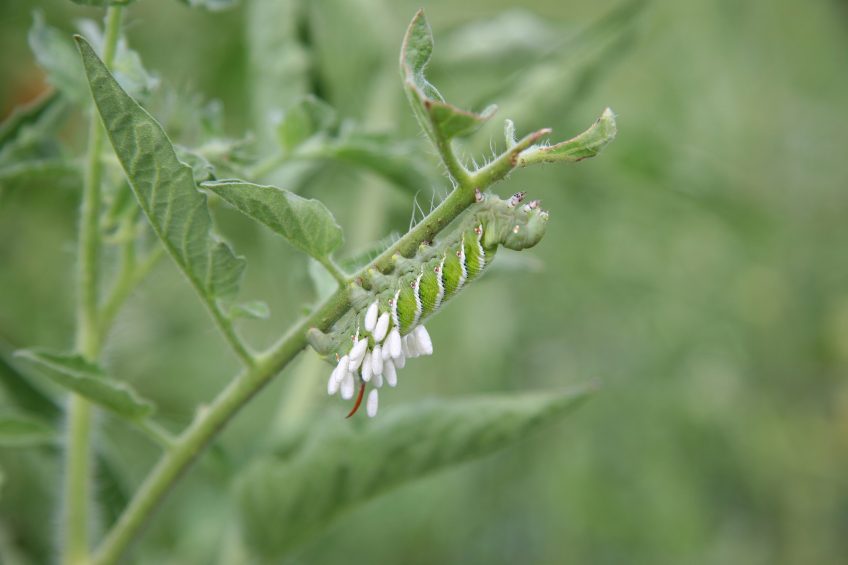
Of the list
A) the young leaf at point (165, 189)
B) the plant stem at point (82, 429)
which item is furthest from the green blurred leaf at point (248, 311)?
the plant stem at point (82, 429)

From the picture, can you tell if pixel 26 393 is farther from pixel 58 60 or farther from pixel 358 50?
pixel 358 50

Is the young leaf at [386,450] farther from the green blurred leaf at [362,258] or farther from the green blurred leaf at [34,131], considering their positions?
the green blurred leaf at [34,131]

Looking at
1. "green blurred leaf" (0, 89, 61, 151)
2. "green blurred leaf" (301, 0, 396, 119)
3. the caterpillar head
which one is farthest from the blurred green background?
the caterpillar head

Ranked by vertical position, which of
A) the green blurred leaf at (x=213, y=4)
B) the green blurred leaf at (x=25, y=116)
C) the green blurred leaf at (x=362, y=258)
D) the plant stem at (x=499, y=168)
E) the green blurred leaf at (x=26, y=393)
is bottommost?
the green blurred leaf at (x=26, y=393)

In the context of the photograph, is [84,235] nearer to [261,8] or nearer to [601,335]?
[261,8]

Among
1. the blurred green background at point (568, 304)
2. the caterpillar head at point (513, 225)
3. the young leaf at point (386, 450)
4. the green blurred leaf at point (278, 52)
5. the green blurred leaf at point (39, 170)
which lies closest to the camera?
the caterpillar head at point (513, 225)

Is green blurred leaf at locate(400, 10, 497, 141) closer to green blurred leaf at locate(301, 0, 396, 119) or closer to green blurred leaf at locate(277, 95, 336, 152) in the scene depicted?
green blurred leaf at locate(277, 95, 336, 152)

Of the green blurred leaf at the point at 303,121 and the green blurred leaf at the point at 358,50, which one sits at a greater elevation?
the green blurred leaf at the point at 303,121
